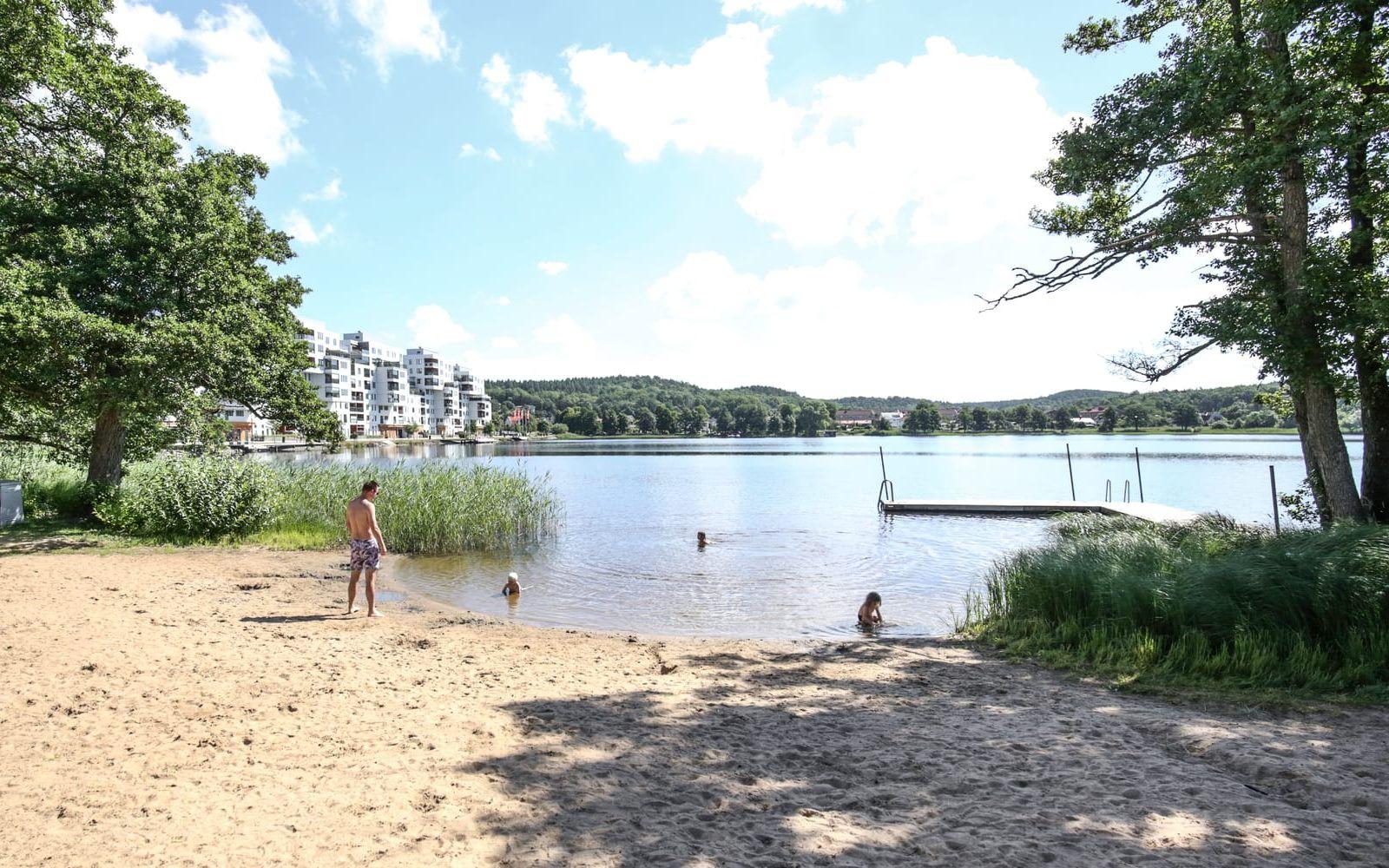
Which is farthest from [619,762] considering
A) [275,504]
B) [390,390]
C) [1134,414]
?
[390,390]

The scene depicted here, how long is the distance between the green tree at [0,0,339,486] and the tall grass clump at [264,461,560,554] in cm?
232

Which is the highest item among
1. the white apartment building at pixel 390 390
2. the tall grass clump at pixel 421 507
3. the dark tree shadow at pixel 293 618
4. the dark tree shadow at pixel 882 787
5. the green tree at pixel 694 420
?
the white apartment building at pixel 390 390

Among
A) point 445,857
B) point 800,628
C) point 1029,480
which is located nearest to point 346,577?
point 800,628

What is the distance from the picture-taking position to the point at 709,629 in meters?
11.3

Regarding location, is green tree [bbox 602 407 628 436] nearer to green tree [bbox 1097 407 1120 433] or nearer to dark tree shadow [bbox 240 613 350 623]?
green tree [bbox 1097 407 1120 433]

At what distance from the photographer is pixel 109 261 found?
46.9 ft

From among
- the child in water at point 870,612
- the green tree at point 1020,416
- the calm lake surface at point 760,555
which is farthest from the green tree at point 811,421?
the child in water at point 870,612

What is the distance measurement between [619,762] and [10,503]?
18.1 m

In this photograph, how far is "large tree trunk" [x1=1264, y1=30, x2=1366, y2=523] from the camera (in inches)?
372

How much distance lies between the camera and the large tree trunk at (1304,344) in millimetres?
9453

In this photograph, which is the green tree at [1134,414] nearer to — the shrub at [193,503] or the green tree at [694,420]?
the green tree at [694,420]

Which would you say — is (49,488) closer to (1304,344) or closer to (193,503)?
(193,503)

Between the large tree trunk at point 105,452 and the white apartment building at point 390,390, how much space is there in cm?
8810

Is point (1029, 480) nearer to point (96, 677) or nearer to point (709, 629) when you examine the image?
point (709, 629)
